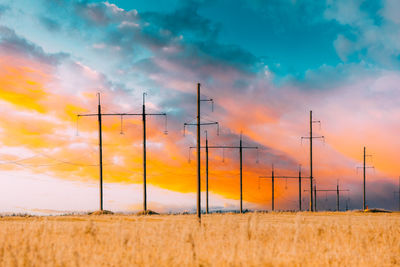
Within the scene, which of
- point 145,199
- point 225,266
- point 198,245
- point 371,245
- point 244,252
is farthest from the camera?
point 145,199

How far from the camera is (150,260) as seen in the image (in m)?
12.5

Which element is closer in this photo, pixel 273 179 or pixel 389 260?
pixel 389 260

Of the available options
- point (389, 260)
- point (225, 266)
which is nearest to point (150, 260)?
point (225, 266)

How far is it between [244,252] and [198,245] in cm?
188

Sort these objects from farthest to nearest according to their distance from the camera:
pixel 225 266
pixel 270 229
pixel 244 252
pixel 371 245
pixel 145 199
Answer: pixel 145 199 < pixel 270 229 < pixel 371 245 < pixel 244 252 < pixel 225 266

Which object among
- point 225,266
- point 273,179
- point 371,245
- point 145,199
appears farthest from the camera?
point 273,179

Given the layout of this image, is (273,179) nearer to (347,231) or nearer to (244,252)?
(347,231)

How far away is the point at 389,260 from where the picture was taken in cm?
1525

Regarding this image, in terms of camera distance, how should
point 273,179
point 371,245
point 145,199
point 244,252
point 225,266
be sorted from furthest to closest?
point 273,179 → point 145,199 → point 371,245 → point 244,252 → point 225,266

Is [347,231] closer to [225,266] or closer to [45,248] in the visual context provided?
[225,266]

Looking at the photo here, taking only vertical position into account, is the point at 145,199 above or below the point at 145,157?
below

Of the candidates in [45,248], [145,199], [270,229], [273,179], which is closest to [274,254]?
[270,229]

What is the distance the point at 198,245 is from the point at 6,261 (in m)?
5.81

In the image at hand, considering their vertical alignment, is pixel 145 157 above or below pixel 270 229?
above
